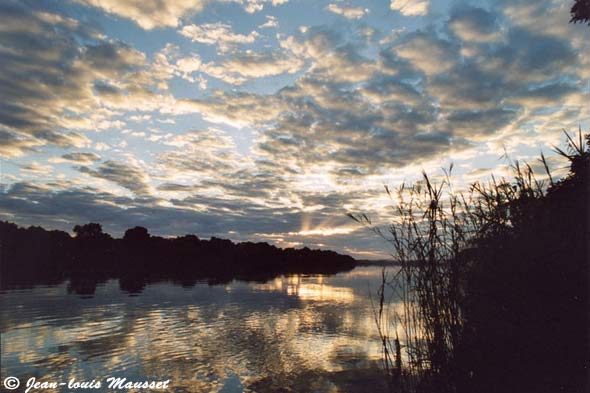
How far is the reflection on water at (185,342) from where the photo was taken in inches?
538

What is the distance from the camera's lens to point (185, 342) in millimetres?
18500

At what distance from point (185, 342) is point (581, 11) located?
67.9 ft

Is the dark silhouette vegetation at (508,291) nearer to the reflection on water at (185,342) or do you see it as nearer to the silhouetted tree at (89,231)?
the reflection on water at (185,342)

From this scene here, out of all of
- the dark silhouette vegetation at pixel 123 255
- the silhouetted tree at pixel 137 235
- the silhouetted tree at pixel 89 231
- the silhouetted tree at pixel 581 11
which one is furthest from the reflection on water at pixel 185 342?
the silhouetted tree at pixel 137 235

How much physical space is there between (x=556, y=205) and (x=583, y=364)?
3.02m

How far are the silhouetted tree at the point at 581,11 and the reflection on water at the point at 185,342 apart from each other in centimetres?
1407

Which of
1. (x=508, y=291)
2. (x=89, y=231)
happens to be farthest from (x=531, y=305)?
(x=89, y=231)

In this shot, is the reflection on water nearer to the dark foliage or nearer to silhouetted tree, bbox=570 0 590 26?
the dark foliage

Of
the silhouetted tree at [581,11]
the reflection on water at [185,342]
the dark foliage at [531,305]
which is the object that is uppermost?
the silhouetted tree at [581,11]

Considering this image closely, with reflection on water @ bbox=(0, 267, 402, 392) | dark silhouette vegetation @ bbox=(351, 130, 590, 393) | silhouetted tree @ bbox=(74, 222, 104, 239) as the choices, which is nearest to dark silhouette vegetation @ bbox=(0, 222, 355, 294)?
silhouetted tree @ bbox=(74, 222, 104, 239)

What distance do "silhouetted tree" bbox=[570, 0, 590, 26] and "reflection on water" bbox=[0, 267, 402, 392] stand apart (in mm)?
14072

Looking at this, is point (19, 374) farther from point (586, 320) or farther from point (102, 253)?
point (102, 253)

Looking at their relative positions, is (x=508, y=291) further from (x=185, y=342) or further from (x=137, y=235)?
(x=137, y=235)

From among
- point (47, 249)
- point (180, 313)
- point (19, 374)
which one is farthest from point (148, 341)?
point (47, 249)
